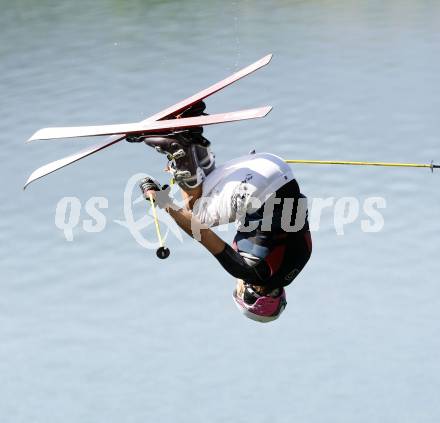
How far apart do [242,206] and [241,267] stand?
Answer: 48 cm

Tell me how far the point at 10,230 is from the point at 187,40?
6461 mm

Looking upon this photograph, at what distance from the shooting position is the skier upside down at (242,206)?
26.5ft

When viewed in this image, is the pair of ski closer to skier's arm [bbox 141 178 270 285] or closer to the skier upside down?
the skier upside down

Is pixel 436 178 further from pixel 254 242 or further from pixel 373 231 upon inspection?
pixel 254 242

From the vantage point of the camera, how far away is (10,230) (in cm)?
1541

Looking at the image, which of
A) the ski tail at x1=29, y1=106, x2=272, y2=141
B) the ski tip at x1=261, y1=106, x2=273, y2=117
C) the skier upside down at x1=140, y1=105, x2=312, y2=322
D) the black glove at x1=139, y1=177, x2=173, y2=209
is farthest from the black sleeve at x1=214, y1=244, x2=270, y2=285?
the ski tip at x1=261, y1=106, x2=273, y2=117

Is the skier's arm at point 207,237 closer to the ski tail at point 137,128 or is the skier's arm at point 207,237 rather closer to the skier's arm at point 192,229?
the skier's arm at point 192,229

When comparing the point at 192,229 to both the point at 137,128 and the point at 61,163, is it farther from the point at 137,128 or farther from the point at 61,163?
the point at 61,163

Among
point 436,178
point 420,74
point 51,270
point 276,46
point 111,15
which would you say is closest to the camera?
point 51,270

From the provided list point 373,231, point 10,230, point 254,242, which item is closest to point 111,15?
point 10,230

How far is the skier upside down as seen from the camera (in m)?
8.07

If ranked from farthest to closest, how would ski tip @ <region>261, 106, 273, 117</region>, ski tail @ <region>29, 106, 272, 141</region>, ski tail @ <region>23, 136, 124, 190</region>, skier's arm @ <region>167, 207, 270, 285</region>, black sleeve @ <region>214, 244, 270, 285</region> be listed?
black sleeve @ <region>214, 244, 270, 285</region> → skier's arm @ <region>167, 207, 270, 285</region> → ski tail @ <region>23, 136, 124, 190</region> → ski tail @ <region>29, 106, 272, 141</region> → ski tip @ <region>261, 106, 273, 117</region>

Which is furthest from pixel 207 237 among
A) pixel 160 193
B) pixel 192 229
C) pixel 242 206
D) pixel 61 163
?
pixel 61 163

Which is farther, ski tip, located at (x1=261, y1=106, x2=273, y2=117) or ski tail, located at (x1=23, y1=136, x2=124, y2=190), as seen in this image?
ski tail, located at (x1=23, y1=136, x2=124, y2=190)
